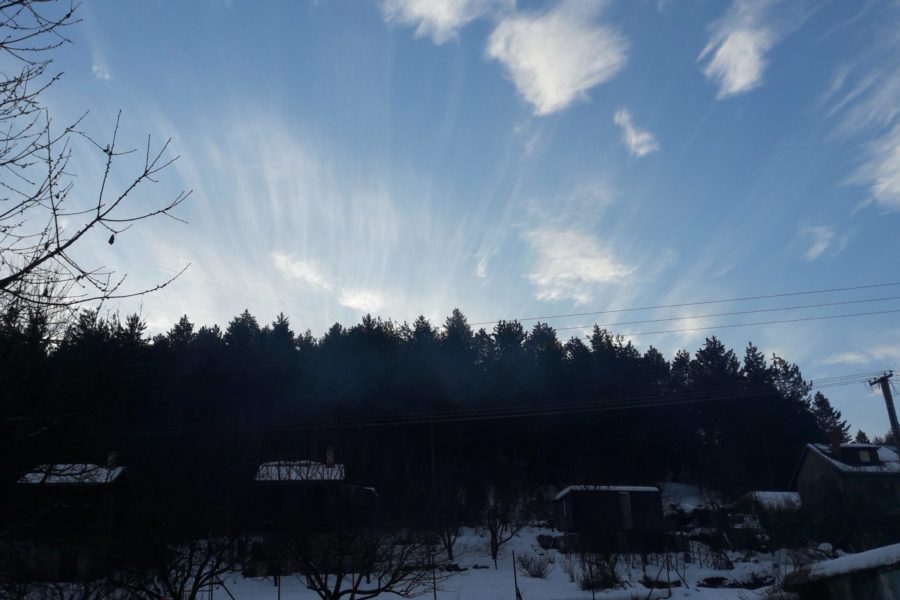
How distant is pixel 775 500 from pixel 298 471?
32892 mm

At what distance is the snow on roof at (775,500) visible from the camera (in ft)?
134

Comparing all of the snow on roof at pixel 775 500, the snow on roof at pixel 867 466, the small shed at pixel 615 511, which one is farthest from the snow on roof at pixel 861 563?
the snow on roof at pixel 867 466

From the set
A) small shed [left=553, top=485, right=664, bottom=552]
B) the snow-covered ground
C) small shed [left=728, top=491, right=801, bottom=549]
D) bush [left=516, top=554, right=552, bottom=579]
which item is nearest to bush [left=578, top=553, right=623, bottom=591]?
the snow-covered ground

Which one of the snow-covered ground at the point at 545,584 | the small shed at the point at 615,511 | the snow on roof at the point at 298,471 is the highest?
the snow on roof at the point at 298,471

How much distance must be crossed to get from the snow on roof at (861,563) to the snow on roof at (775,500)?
104 ft

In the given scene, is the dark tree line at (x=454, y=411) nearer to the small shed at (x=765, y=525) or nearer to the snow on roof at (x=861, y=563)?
the small shed at (x=765, y=525)

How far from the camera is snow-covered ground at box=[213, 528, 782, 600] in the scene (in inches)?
1025

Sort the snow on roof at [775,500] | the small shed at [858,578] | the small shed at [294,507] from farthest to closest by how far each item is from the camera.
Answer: the snow on roof at [775,500]
the small shed at [294,507]
the small shed at [858,578]

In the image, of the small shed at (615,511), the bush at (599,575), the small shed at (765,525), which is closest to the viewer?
the bush at (599,575)

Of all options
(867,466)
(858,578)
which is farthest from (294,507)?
(867,466)

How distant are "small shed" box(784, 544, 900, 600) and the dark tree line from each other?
18026 millimetres

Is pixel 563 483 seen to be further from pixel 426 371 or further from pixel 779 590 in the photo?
pixel 779 590

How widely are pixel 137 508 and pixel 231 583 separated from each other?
34.2 ft

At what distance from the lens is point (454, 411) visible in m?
48.1
